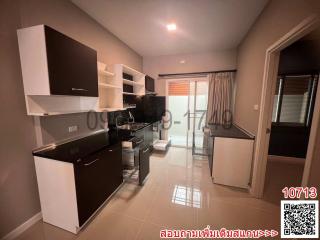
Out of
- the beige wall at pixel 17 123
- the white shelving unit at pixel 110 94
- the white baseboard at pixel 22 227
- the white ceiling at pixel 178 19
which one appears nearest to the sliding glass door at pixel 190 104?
the white ceiling at pixel 178 19

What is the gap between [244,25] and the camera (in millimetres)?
2338

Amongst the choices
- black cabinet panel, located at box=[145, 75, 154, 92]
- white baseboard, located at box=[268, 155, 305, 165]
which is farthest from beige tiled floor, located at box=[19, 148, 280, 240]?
black cabinet panel, located at box=[145, 75, 154, 92]

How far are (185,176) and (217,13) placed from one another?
2744 mm

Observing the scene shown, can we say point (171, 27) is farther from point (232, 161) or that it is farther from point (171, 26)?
point (232, 161)

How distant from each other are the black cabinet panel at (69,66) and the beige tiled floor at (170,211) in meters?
1.52

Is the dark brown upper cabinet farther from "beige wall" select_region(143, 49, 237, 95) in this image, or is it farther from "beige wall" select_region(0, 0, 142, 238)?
"beige wall" select_region(143, 49, 237, 95)

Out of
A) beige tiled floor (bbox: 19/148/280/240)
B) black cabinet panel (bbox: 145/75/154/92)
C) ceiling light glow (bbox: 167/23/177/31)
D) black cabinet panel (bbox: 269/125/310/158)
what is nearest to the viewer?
beige tiled floor (bbox: 19/148/280/240)

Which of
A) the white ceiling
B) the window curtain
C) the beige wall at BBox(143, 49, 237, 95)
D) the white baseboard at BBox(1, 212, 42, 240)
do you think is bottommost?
the white baseboard at BBox(1, 212, 42, 240)

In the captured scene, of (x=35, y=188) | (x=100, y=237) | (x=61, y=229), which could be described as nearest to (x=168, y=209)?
(x=100, y=237)

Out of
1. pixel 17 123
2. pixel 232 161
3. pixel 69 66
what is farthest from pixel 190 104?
pixel 17 123

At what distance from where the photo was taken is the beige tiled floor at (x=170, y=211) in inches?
58.7

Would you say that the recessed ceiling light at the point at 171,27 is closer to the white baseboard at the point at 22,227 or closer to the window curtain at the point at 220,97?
the window curtain at the point at 220,97

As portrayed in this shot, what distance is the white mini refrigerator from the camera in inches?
85.5

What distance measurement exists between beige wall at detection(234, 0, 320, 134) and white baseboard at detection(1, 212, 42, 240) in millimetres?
3068
